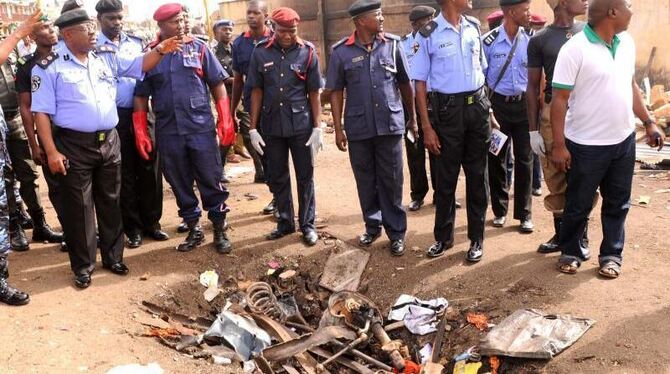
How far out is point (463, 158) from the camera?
476cm

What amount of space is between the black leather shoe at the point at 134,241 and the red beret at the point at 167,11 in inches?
77.1

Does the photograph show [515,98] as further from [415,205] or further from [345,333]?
[345,333]

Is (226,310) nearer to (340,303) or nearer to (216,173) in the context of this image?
(340,303)

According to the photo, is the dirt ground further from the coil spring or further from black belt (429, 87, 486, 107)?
black belt (429, 87, 486, 107)

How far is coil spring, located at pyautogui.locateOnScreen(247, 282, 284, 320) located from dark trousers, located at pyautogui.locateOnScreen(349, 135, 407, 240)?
3.83ft

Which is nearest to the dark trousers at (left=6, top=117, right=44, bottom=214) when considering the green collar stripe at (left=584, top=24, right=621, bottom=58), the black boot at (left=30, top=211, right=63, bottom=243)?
the black boot at (left=30, top=211, right=63, bottom=243)

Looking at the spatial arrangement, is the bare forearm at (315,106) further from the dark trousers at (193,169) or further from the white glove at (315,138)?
the dark trousers at (193,169)

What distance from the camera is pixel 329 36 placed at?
49.1ft

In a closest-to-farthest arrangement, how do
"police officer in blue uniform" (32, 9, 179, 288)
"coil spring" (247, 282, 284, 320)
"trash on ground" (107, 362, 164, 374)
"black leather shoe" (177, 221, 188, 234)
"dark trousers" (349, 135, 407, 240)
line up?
"trash on ground" (107, 362, 164, 374) < "police officer in blue uniform" (32, 9, 179, 288) < "coil spring" (247, 282, 284, 320) < "dark trousers" (349, 135, 407, 240) < "black leather shoe" (177, 221, 188, 234)

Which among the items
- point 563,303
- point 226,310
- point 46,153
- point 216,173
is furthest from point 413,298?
point 46,153

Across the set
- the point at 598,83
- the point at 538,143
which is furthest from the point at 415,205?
the point at 598,83

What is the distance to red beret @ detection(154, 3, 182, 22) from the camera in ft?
15.7

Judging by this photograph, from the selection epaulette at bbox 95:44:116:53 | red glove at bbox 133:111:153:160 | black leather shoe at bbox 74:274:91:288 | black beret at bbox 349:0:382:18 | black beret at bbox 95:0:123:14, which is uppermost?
black beret at bbox 95:0:123:14

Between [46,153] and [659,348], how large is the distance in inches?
163
